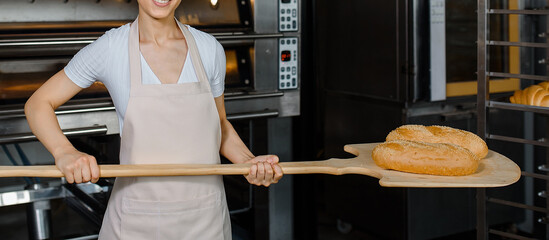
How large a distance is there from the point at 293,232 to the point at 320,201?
1.00m

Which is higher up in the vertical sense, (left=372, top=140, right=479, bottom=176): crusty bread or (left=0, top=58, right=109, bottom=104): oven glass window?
(left=0, top=58, right=109, bottom=104): oven glass window

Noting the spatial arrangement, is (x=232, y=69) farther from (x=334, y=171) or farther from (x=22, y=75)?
(x=334, y=171)

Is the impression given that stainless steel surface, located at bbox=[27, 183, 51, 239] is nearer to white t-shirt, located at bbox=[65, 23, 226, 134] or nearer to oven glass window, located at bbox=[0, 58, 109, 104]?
oven glass window, located at bbox=[0, 58, 109, 104]

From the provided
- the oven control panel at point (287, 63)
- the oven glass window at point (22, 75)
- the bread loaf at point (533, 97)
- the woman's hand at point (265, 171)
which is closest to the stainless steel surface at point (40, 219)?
the oven glass window at point (22, 75)

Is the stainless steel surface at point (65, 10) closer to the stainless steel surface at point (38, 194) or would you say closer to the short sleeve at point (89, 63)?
the stainless steel surface at point (38, 194)

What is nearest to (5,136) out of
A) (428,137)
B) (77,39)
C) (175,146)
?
(77,39)

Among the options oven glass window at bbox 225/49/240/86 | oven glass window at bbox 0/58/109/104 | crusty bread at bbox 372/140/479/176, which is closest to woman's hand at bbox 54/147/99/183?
crusty bread at bbox 372/140/479/176

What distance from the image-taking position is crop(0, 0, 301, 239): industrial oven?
2752mm

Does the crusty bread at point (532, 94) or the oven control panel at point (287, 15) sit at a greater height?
the oven control panel at point (287, 15)

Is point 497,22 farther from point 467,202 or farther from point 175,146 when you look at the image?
point 175,146

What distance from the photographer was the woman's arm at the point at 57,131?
5.63 feet

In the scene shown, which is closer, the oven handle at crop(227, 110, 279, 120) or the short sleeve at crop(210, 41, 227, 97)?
the short sleeve at crop(210, 41, 227, 97)

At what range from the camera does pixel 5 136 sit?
8.76ft

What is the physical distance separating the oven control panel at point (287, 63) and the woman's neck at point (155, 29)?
1.40 meters
